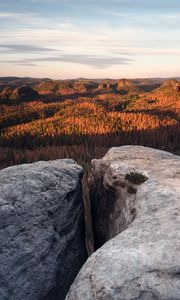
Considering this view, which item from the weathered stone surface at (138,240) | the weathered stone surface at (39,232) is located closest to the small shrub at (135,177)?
the weathered stone surface at (138,240)

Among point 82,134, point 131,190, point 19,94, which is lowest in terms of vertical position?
point 19,94

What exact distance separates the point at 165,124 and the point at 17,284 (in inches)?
1040

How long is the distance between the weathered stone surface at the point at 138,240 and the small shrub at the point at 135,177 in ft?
0.35

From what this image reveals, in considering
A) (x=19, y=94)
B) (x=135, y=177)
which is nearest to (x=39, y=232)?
(x=135, y=177)

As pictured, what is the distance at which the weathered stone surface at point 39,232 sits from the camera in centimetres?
878

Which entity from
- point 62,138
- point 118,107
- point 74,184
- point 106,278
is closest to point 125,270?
point 106,278

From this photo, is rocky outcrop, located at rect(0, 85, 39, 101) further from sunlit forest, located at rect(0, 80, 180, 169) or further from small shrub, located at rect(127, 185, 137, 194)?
small shrub, located at rect(127, 185, 137, 194)

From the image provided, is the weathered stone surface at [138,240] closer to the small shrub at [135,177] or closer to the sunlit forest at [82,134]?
the small shrub at [135,177]

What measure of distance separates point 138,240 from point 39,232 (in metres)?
2.59

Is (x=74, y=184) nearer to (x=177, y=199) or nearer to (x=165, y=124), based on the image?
(x=177, y=199)

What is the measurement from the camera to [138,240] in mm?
7656

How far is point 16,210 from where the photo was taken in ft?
30.6

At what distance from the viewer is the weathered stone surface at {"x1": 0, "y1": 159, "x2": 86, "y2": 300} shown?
346 inches

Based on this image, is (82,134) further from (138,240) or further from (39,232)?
(138,240)
